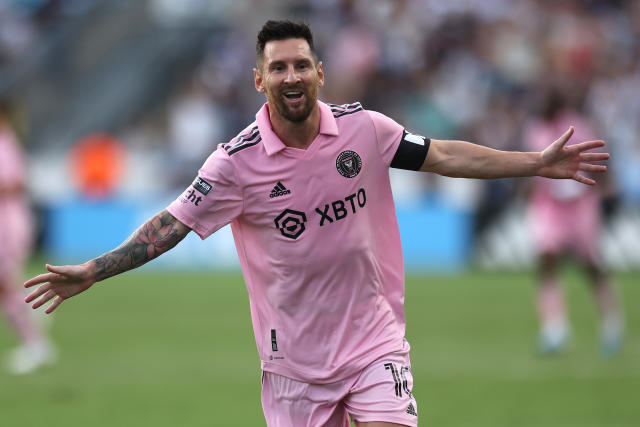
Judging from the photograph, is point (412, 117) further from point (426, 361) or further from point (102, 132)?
point (426, 361)

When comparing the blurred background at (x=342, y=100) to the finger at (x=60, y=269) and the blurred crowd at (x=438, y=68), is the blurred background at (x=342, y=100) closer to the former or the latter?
the blurred crowd at (x=438, y=68)

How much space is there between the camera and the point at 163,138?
2483 cm

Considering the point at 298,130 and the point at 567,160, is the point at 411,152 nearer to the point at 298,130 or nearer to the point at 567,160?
the point at 298,130

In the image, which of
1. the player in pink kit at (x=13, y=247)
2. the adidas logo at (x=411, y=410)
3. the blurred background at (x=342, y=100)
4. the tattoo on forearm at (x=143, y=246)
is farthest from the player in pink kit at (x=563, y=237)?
the tattoo on forearm at (x=143, y=246)

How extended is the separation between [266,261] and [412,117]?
17.0m

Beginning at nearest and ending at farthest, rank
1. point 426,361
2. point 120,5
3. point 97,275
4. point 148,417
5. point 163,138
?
point 97,275
point 148,417
point 426,361
point 163,138
point 120,5

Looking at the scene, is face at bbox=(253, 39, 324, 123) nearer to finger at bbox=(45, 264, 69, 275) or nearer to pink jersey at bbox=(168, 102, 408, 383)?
pink jersey at bbox=(168, 102, 408, 383)

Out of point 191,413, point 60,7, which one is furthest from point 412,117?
point 191,413

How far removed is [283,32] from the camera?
5.36 m

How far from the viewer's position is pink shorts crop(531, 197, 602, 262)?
12.1 m

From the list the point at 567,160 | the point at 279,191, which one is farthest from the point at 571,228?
the point at 279,191

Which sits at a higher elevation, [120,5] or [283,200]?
[120,5]

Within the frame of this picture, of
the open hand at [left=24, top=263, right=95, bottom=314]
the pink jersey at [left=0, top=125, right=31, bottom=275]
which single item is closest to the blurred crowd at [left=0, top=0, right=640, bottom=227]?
the pink jersey at [left=0, top=125, right=31, bottom=275]

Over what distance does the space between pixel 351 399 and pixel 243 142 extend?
1.41 meters
